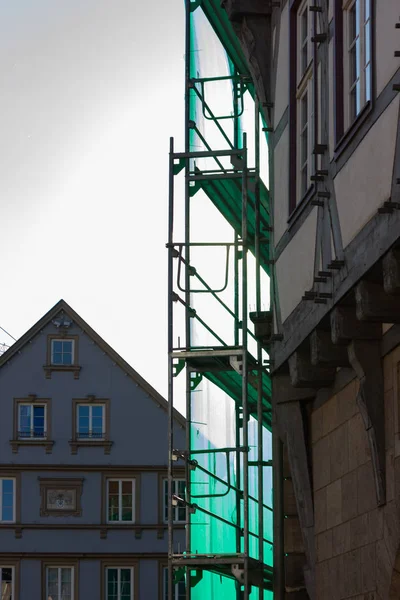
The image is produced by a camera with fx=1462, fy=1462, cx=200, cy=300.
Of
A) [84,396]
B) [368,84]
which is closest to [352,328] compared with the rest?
[368,84]

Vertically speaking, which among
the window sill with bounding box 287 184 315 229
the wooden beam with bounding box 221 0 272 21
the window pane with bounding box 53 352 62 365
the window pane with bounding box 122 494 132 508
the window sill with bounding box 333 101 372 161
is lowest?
the window sill with bounding box 333 101 372 161

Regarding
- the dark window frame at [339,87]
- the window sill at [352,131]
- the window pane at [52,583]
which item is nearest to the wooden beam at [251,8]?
the dark window frame at [339,87]

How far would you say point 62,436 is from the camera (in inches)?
1382

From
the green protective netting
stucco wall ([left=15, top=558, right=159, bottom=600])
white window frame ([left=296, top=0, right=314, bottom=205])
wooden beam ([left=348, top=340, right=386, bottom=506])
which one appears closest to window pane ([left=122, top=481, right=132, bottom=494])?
stucco wall ([left=15, top=558, right=159, bottom=600])

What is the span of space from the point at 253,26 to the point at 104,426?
22.3m

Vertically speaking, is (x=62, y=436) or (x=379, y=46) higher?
(x=62, y=436)

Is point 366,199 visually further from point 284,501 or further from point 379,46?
point 284,501

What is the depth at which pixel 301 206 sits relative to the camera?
1167 centimetres

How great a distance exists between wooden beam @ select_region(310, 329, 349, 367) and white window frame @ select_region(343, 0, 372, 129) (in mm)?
1567

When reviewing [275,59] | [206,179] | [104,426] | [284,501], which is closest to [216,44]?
[206,179]

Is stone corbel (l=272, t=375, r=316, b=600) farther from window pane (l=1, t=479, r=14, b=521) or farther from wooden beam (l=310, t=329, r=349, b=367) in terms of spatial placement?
window pane (l=1, t=479, r=14, b=521)

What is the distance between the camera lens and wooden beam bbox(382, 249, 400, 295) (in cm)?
873

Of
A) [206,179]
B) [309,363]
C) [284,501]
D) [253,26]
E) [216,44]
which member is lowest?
[284,501]

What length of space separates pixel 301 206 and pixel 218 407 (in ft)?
14.7
